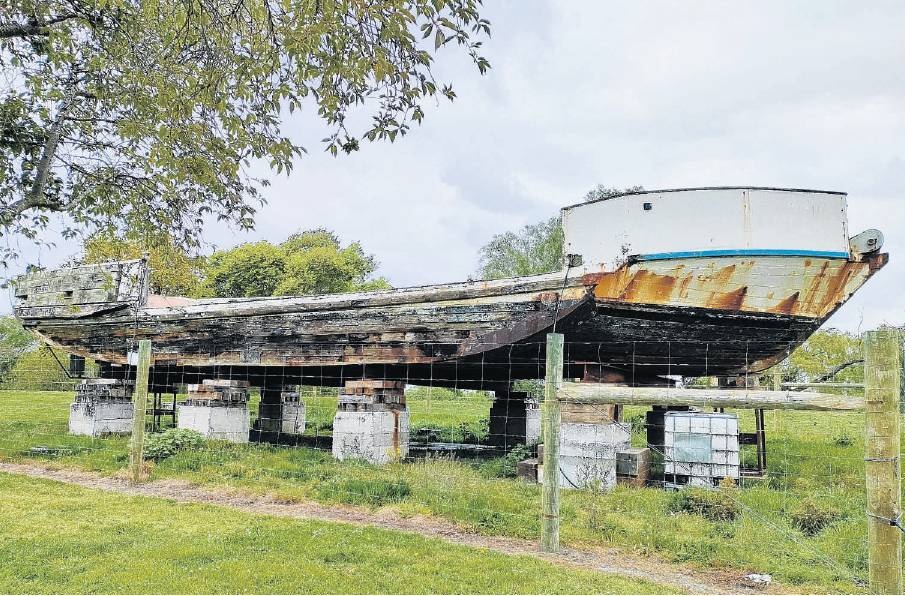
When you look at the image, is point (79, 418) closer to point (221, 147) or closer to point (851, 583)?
point (221, 147)

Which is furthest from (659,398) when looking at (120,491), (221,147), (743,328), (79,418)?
(79,418)

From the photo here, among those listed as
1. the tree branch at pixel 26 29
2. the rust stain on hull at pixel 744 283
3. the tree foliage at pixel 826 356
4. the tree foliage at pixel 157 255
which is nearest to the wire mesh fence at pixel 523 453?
the rust stain on hull at pixel 744 283

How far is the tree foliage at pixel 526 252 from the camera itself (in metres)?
33.7

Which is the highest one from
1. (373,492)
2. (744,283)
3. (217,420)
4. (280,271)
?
(280,271)

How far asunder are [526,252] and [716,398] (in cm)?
3181

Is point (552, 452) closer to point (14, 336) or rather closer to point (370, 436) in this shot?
point (370, 436)

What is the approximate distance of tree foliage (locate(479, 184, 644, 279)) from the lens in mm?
33719

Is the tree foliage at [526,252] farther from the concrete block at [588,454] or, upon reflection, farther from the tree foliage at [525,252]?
the concrete block at [588,454]

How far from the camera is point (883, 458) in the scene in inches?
137

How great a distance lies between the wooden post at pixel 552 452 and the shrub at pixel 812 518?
2.30m

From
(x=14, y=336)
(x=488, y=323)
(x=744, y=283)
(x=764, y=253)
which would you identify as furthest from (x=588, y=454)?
(x=14, y=336)

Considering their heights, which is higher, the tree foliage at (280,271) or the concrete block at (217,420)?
the tree foliage at (280,271)

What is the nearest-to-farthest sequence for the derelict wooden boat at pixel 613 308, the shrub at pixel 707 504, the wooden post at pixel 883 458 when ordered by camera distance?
1. the wooden post at pixel 883 458
2. the shrub at pixel 707 504
3. the derelict wooden boat at pixel 613 308

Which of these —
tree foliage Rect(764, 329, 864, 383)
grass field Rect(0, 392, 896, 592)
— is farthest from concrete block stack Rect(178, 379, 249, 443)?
tree foliage Rect(764, 329, 864, 383)
